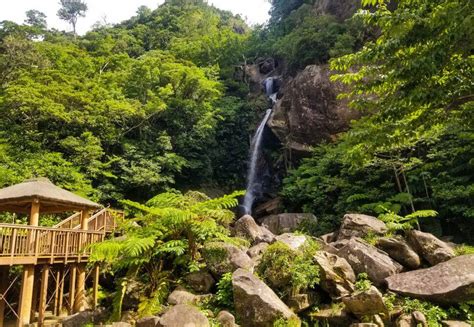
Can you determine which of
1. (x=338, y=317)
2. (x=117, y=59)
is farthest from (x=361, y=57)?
(x=117, y=59)

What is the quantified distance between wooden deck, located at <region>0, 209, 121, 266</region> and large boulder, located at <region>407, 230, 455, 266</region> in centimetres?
850

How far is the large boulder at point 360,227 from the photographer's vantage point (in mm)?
10531

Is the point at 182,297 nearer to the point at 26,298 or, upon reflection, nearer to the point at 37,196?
the point at 26,298

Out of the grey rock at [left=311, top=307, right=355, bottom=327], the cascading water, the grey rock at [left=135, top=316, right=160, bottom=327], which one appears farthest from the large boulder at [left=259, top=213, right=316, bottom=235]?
the grey rock at [left=135, top=316, right=160, bottom=327]

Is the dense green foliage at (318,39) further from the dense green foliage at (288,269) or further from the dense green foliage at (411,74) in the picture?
the dense green foliage at (288,269)

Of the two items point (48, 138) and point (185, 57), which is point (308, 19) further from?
point (48, 138)

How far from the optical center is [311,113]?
66.4 feet

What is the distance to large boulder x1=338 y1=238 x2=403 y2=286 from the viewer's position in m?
7.66

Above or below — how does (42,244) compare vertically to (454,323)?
above

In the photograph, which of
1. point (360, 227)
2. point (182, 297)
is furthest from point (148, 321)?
point (360, 227)

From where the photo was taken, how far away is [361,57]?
17.1ft

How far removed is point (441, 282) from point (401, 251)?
143 centimetres

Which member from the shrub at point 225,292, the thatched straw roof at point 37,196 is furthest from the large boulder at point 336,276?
the thatched straw roof at point 37,196

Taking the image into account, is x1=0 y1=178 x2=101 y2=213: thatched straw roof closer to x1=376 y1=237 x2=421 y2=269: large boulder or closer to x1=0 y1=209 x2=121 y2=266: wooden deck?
x1=0 y1=209 x2=121 y2=266: wooden deck
